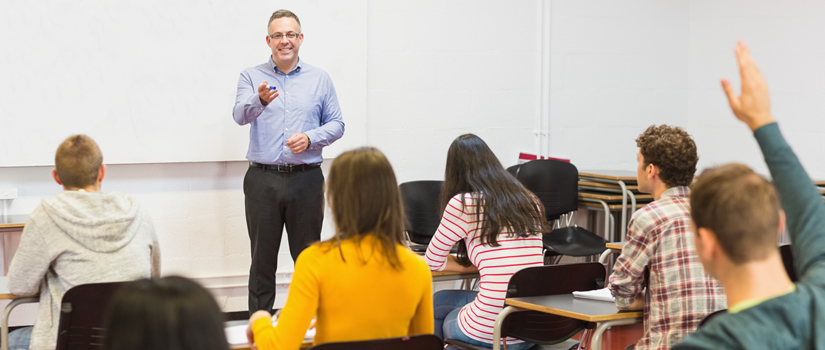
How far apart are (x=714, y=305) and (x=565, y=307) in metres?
0.45

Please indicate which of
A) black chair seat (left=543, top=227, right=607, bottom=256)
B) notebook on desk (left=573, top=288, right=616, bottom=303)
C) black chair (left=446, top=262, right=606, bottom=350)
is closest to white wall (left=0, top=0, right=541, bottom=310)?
black chair seat (left=543, top=227, right=607, bottom=256)

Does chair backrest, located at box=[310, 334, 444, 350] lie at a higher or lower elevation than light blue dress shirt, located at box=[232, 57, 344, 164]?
lower

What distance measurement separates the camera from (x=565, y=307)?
245cm

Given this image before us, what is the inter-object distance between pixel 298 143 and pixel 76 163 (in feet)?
5.00

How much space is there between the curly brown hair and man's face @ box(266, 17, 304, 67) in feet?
6.95

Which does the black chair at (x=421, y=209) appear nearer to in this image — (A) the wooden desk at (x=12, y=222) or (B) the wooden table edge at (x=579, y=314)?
(B) the wooden table edge at (x=579, y=314)

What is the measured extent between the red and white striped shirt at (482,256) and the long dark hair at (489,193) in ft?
0.09

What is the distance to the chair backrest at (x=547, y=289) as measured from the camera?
8.51 feet

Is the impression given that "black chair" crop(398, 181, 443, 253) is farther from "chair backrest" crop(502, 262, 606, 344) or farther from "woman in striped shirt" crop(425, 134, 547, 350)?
"chair backrest" crop(502, 262, 606, 344)

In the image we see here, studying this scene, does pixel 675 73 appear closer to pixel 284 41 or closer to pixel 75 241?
pixel 284 41

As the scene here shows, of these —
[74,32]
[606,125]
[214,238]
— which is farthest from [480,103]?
[74,32]

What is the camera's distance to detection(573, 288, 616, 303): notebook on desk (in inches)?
100

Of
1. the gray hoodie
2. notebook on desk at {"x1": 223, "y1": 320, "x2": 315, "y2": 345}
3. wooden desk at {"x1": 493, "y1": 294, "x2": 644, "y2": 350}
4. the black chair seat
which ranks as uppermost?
the gray hoodie

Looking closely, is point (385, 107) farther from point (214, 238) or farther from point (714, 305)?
point (714, 305)
